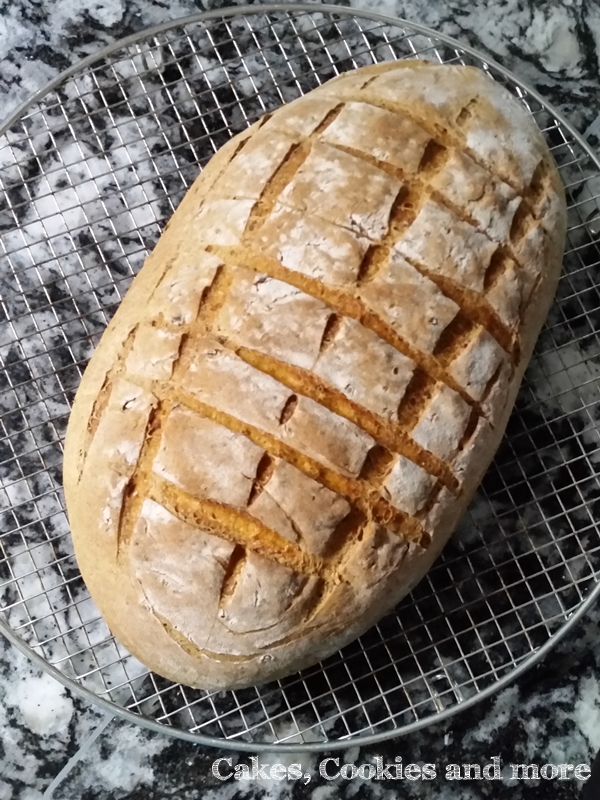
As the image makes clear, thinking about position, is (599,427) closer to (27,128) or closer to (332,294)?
(332,294)

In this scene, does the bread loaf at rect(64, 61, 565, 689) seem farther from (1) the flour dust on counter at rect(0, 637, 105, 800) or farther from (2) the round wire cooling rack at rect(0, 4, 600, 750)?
(1) the flour dust on counter at rect(0, 637, 105, 800)

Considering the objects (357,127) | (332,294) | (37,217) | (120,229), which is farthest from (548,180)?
(37,217)

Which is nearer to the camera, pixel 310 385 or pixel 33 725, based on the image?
pixel 310 385

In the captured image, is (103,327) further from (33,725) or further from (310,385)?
(33,725)

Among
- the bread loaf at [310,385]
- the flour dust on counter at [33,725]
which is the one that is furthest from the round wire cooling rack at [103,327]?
the bread loaf at [310,385]

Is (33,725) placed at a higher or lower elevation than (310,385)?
lower


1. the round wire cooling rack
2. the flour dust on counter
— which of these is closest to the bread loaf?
the round wire cooling rack

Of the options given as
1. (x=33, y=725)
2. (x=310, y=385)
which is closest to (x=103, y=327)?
(x=310, y=385)
